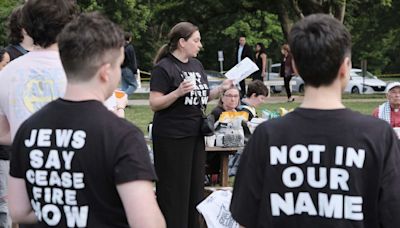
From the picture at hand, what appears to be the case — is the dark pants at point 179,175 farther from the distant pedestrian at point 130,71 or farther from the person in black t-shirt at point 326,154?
the distant pedestrian at point 130,71

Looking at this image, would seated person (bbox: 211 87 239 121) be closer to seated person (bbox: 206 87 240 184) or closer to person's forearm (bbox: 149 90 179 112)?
seated person (bbox: 206 87 240 184)

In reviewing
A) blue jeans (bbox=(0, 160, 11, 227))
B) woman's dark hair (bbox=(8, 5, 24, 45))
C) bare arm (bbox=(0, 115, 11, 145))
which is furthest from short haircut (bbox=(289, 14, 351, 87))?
blue jeans (bbox=(0, 160, 11, 227))

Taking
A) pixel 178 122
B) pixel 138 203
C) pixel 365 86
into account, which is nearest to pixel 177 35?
pixel 178 122

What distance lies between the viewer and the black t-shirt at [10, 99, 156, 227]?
254 cm

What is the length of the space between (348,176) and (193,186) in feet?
12.2

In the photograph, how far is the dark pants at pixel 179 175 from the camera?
6.05 meters

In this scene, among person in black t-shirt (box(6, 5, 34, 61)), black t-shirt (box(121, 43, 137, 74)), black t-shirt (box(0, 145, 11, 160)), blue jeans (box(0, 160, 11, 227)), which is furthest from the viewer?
black t-shirt (box(121, 43, 137, 74))

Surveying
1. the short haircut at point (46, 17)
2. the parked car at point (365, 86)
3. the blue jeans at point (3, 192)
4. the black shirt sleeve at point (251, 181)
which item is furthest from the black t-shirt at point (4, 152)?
the parked car at point (365, 86)

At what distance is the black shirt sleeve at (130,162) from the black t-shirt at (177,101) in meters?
3.36

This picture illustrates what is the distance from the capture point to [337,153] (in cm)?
262

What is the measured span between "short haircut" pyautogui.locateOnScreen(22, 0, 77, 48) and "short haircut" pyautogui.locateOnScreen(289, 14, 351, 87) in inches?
47.8

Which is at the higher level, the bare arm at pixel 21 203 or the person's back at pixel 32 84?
the person's back at pixel 32 84

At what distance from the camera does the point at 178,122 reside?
19.7 ft

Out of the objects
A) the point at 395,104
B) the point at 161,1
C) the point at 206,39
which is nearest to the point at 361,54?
the point at 206,39
